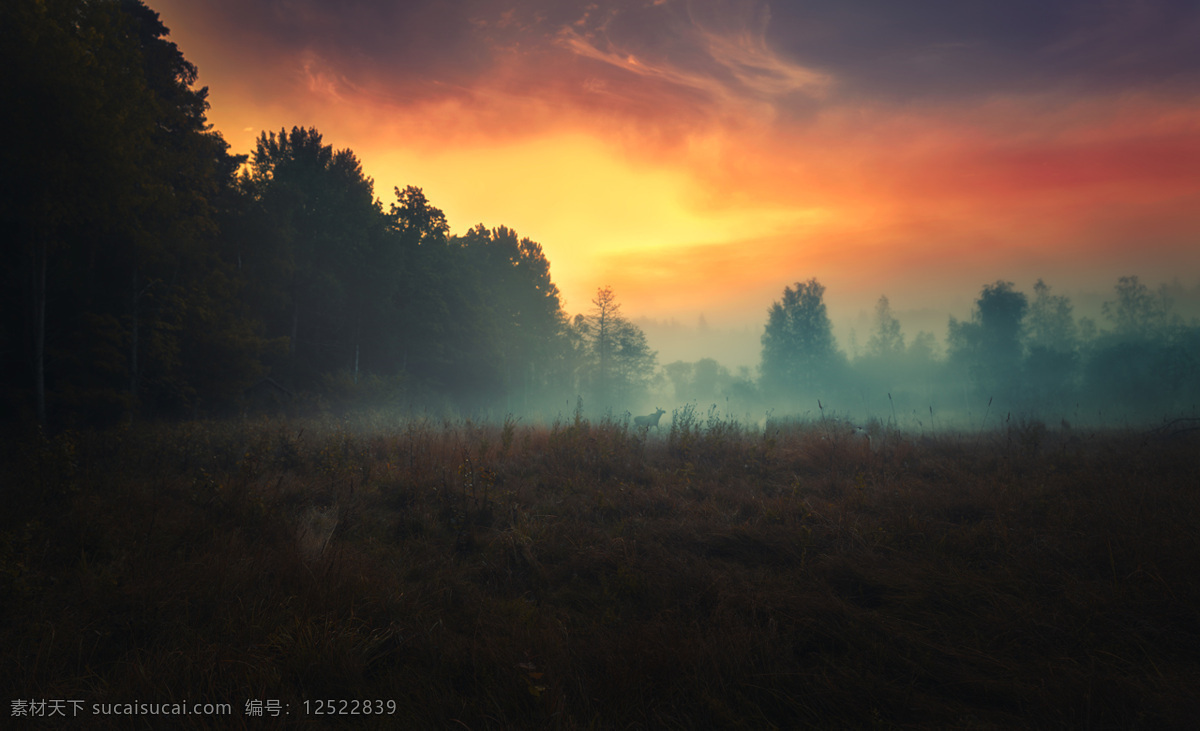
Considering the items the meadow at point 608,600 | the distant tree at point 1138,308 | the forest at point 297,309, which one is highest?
the distant tree at point 1138,308

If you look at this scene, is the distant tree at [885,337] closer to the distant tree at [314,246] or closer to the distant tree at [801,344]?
the distant tree at [801,344]

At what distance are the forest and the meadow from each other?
7.16 meters

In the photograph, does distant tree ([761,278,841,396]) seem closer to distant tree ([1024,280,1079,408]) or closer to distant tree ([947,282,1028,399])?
distant tree ([947,282,1028,399])

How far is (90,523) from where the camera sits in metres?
4.21

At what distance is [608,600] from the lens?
368 cm


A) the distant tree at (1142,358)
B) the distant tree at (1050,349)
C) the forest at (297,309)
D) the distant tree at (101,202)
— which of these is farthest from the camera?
the distant tree at (1050,349)

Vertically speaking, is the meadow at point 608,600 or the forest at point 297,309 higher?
the forest at point 297,309

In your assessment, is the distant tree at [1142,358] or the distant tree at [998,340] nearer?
the distant tree at [1142,358]

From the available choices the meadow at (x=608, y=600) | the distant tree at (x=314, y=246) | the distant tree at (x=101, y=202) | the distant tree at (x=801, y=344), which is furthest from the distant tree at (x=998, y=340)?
the distant tree at (x=101, y=202)

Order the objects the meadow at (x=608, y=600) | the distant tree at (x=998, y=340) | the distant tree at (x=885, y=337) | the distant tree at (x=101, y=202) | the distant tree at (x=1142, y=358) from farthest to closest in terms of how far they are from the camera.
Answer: the distant tree at (x=885, y=337) → the distant tree at (x=998, y=340) → the distant tree at (x=1142, y=358) → the distant tree at (x=101, y=202) → the meadow at (x=608, y=600)

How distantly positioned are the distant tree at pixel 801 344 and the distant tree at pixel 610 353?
13893mm

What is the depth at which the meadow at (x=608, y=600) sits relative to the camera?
239cm

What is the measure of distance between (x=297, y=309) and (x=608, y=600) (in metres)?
25.2

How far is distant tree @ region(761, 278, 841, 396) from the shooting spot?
44562mm
